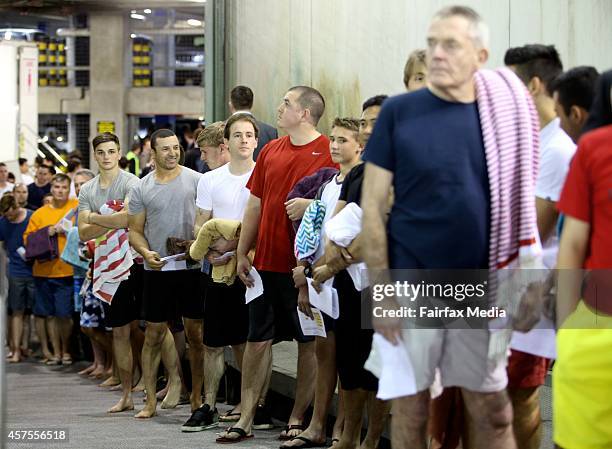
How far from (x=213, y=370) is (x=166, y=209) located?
1.15 metres

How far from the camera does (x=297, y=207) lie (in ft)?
22.8

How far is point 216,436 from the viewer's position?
782cm

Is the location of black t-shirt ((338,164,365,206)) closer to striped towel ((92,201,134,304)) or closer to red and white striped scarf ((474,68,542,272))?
red and white striped scarf ((474,68,542,272))

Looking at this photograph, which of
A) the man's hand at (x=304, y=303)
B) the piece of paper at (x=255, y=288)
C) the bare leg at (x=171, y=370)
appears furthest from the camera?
the bare leg at (x=171, y=370)

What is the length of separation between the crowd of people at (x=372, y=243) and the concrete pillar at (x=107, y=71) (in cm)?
2161

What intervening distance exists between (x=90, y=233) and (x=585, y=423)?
6221 mm

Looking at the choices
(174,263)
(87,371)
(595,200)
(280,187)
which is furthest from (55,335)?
(595,200)

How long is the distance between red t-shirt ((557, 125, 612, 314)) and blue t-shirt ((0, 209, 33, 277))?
1016 centimetres

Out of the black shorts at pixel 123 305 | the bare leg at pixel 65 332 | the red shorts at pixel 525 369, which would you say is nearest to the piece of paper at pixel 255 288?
the black shorts at pixel 123 305

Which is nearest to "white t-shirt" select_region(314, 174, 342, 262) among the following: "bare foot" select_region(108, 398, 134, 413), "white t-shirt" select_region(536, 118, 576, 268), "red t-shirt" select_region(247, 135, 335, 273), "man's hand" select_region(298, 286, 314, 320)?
"man's hand" select_region(298, 286, 314, 320)

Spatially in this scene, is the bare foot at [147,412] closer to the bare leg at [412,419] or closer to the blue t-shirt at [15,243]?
the bare leg at [412,419]

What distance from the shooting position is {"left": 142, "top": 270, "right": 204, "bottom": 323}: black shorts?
868 cm

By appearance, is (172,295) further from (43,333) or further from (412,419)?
(43,333)

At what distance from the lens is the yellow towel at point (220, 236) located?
781cm
